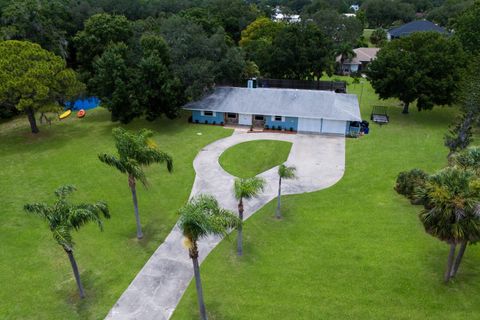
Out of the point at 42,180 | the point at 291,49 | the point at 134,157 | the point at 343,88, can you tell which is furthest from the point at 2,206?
the point at 343,88

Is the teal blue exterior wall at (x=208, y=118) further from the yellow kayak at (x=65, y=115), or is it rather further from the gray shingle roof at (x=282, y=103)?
the yellow kayak at (x=65, y=115)

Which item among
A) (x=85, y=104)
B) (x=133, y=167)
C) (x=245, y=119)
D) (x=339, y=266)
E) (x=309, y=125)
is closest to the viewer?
(x=339, y=266)

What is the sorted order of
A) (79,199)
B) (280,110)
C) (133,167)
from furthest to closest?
(280,110), (79,199), (133,167)

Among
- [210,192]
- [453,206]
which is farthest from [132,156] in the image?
[453,206]

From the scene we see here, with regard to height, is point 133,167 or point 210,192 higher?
point 133,167

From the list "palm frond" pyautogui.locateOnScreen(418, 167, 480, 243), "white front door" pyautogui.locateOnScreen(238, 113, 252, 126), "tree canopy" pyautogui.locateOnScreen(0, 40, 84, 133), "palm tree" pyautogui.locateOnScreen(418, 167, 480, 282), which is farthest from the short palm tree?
"tree canopy" pyautogui.locateOnScreen(0, 40, 84, 133)

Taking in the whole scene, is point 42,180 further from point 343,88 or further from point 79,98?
point 343,88

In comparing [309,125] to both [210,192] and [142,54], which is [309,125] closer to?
[210,192]
